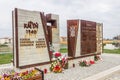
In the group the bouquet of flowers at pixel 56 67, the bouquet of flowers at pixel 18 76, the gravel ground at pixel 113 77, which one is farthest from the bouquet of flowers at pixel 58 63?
Result: the bouquet of flowers at pixel 18 76

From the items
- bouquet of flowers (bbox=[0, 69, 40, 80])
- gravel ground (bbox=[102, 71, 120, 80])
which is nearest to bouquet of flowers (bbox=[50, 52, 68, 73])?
gravel ground (bbox=[102, 71, 120, 80])

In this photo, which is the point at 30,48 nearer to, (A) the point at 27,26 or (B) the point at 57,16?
(A) the point at 27,26

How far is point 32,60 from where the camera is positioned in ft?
32.2

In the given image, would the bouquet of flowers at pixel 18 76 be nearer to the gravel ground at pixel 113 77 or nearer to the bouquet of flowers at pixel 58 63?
the bouquet of flowers at pixel 58 63

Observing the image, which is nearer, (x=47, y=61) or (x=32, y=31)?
(x=32, y=31)

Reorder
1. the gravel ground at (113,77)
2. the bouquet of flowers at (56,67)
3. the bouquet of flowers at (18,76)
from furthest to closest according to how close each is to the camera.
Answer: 1. the bouquet of flowers at (56,67)
2. the gravel ground at (113,77)
3. the bouquet of flowers at (18,76)

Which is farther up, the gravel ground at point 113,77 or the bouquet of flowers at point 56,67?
the bouquet of flowers at point 56,67

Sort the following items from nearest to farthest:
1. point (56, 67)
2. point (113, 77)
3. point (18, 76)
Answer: point (18, 76) < point (113, 77) < point (56, 67)

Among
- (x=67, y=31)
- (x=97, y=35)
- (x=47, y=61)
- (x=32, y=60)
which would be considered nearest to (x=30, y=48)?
(x=32, y=60)

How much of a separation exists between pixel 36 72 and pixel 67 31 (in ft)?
18.3

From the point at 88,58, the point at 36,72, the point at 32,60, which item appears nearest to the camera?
the point at 36,72

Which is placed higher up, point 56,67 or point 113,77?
point 56,67

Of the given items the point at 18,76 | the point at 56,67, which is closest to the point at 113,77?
the point at 56,67

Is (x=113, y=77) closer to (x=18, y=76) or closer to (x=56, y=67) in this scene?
(x=56, y=67)
